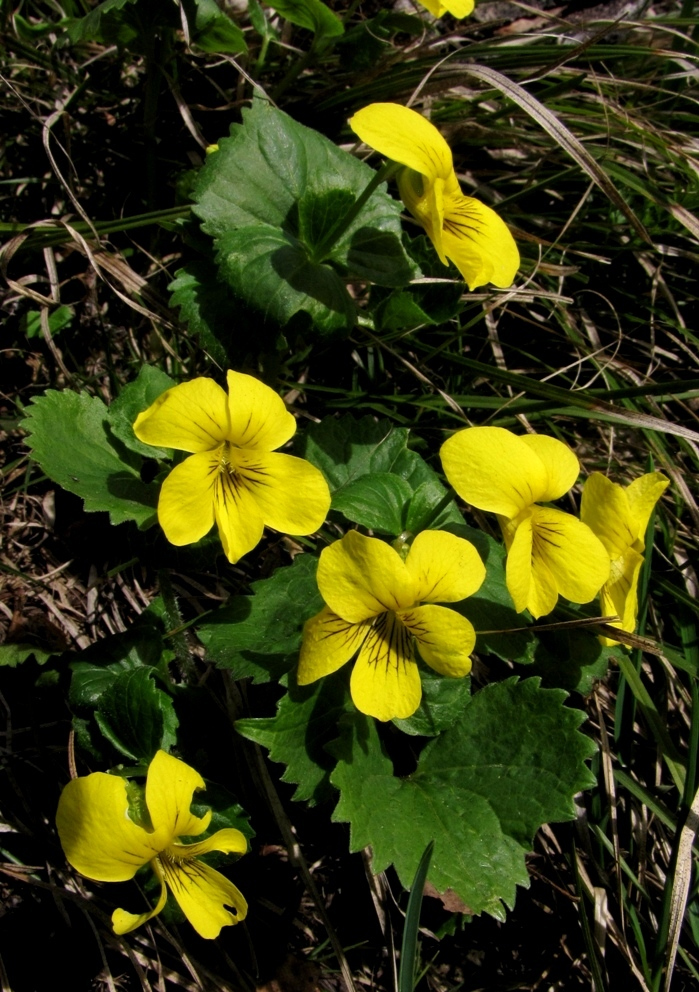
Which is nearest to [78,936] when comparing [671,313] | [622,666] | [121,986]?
[121,986]

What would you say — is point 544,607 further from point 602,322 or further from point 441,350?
point 602,322

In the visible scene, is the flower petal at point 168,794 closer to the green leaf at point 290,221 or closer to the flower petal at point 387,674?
the flower petal at point 387,674

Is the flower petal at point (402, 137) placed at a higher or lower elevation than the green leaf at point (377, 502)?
higher

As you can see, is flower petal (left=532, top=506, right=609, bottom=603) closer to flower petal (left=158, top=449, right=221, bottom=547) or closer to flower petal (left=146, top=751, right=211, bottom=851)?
flower petal (left=158, top=449, right=221, bottom=547)

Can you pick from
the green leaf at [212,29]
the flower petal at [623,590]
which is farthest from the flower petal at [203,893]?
the green leaf at [212,29]

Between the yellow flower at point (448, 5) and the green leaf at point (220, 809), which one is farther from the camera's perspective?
the yellow flower at point (448, 5)
